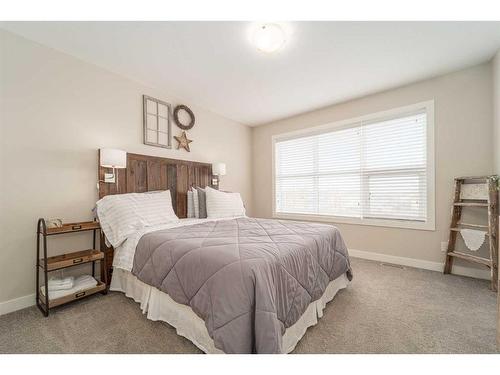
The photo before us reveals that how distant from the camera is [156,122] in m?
2.87

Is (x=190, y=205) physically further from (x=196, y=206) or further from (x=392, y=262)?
(x=392, y=262)

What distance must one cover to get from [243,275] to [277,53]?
6.85ft

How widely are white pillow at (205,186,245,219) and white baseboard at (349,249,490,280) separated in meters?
1.90

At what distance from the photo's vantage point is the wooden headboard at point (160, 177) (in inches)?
97.3

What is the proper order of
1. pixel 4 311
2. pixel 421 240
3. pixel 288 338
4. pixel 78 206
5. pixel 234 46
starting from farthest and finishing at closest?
pixel 421 240 → pixel 78 206 → pixel 234 46 → pixel 4 311 → pixel 288 338

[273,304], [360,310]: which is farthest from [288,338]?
[360,310]

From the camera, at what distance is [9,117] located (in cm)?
180

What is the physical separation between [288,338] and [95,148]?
2566mm

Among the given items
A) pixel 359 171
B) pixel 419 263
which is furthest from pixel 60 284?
pixel 419 263

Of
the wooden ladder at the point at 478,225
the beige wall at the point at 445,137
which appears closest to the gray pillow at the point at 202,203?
the beige wall at the point at 445,137

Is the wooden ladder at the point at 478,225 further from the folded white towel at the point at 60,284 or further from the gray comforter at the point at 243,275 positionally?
the folded white towel at the point at 60,284

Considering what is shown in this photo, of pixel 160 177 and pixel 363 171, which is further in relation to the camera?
pixel 363 171
